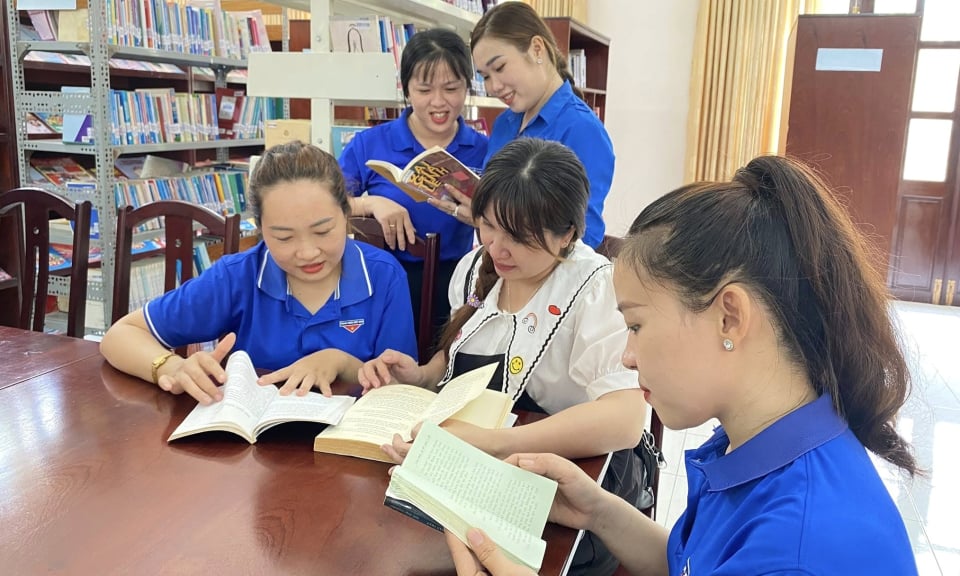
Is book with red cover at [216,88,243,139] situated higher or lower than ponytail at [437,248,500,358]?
higher

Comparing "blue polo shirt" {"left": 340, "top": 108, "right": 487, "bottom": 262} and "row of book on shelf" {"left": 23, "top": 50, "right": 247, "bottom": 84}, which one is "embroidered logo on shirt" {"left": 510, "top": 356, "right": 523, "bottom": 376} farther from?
"row of book on shelf" {"left": 23, "top": 50, "right": 247, "bottom": 84}

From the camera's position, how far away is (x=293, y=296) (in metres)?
1.60

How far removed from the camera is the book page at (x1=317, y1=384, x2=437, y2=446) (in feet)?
3.67

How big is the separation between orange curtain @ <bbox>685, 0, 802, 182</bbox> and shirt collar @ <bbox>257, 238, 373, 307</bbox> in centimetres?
463

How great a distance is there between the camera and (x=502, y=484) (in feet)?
3.09

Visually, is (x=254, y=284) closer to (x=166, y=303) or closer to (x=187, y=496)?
(x=166, y=303)

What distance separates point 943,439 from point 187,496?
129 inches

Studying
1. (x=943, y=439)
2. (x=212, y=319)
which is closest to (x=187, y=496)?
(x=212, y=319)

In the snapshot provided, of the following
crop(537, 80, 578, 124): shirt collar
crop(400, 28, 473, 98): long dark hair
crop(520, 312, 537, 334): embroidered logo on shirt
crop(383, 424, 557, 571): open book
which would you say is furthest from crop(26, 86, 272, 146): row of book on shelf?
crop(383, 424, 557, 571): open book

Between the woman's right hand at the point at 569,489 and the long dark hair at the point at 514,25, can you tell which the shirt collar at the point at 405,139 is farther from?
the woman's right hand at the point at 569,489

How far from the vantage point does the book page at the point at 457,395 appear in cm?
109

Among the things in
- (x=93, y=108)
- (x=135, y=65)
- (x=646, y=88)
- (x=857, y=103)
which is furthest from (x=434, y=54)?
(x=646, y=88)

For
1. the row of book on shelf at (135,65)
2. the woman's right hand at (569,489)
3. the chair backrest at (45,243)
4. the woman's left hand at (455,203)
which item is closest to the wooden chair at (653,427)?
the woman's left hand at (455,203)

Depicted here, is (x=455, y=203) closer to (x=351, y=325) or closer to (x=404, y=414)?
(x=351, y=325)
